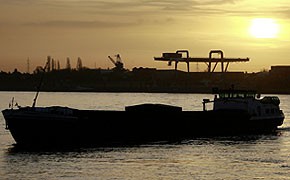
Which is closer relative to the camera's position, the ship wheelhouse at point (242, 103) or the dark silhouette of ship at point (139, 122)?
the dark silhouette of ship at point (139, 122)

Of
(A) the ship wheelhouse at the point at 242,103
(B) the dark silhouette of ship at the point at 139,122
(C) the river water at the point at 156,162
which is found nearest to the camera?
(C) the river water at the point at 156,162

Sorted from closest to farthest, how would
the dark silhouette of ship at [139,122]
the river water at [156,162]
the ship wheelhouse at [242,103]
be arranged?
the river water at [156,162]
the dark silhouette of ship at [139,122]
the ship wheelhouse at [242,103]

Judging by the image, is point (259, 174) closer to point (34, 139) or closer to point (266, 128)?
point (34, 139)

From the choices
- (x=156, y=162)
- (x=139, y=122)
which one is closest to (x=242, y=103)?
(x=139, y=122)

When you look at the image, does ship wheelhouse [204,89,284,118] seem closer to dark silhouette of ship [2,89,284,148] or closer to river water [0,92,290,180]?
dark silhouette of ship [2,89,284,148]

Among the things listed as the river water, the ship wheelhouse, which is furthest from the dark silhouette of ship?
the river water

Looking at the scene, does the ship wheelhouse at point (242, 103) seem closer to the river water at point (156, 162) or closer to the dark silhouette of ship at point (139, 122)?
the dark silhouette of ship at point (139, 122)

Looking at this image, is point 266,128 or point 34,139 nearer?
point 34,139

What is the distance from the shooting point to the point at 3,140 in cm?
7206

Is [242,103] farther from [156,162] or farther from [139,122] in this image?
[156,162]

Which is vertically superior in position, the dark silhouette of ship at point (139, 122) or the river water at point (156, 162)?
the dark silhouette of ship at point (139, 122)

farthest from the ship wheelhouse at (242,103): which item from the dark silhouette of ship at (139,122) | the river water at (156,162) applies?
the river water at (156,162)

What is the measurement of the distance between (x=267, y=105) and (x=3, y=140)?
30910mm

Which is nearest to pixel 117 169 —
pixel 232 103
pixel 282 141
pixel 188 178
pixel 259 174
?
pixel 188 178
